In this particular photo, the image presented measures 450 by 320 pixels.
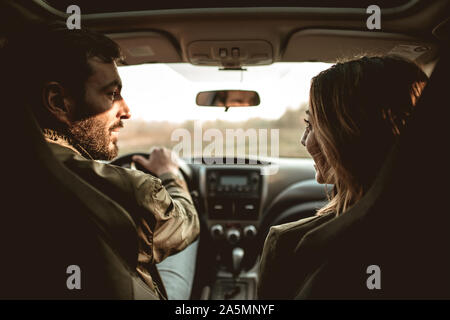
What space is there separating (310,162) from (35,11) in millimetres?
2970

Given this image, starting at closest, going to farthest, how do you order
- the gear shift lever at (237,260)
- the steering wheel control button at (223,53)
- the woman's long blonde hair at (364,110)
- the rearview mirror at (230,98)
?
the woman's long blonde hair at (364,110)
the steering wheel control button at (223,53)
the rearview mirror at (230,98)
the gear shift lever at (237,260)

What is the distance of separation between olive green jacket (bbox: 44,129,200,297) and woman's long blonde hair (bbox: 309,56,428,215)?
2.36 ft

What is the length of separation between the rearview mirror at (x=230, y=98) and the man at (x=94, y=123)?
1.49 meters

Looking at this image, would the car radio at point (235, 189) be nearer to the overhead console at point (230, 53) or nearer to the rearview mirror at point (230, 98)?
the rearview mirror at point (230, 98)

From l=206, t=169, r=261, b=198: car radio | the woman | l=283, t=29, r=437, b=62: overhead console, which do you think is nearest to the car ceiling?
l=283, t=29, r=437, b=62: overhead console

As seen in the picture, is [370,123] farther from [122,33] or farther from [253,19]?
[122,33]

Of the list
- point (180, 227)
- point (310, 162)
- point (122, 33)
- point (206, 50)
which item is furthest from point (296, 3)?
point (310, 162)

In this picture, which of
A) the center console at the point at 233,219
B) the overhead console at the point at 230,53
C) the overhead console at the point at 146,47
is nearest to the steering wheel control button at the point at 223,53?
the overhead console at the point at 230,53

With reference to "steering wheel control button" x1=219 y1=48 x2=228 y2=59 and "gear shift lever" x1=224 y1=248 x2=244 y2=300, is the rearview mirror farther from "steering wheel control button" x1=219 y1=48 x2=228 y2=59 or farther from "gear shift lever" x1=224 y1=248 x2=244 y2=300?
"gear shift lever" x1=224 y1=248 x2=244 y2=300

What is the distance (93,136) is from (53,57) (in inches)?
15.0

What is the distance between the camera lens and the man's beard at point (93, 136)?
1.60 meters

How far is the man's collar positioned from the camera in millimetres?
1496

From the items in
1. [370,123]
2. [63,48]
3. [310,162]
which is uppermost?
[63,48]
